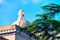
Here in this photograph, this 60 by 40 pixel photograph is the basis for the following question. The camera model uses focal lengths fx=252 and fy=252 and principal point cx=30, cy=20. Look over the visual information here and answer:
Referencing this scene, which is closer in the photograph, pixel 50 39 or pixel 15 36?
pixel 50 39

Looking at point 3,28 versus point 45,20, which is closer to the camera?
point 45,20

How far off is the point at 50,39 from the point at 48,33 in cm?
106

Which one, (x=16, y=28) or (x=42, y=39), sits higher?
(x=16, y=28)

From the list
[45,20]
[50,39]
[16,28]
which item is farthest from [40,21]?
[16,28]

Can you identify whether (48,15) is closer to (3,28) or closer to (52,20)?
(52,20)

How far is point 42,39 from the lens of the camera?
60.1 ft

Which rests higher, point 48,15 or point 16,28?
point 16,28

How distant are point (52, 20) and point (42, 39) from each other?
1975mm

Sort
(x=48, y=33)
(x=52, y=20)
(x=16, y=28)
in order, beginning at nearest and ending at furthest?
(x=52, y=20), (x=48, y=33), (x=16, y=28)

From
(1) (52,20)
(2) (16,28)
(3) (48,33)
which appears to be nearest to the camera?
(1) (52,20)

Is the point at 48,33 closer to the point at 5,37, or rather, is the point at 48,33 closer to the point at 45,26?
the point at 45,26

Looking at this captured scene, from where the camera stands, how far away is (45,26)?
57.2ft

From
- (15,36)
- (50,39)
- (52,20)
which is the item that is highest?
(15,36)

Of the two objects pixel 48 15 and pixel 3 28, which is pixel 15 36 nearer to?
pixel 3 28
